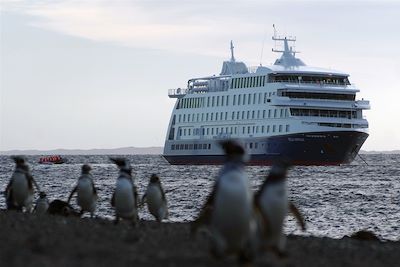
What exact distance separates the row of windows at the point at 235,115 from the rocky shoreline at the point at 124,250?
294 ft

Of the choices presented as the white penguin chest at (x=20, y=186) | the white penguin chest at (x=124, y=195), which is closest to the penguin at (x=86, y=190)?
the white penguin chest at (x=20, y=186)

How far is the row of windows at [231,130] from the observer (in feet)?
348

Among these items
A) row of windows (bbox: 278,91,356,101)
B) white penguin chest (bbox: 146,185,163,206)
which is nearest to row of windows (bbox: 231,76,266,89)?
row of windows (bbox: 278,91,356,101)

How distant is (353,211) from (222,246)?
1298 inches

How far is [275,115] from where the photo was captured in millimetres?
107875

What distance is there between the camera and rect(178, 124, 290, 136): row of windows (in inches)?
4178

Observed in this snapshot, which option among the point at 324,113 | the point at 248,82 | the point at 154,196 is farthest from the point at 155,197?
the point at 248,82

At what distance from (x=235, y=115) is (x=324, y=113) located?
18.8m

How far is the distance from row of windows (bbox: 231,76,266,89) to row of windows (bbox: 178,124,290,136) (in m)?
5.20

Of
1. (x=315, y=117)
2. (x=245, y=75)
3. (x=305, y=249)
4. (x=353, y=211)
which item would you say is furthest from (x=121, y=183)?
(x=245, y=75)

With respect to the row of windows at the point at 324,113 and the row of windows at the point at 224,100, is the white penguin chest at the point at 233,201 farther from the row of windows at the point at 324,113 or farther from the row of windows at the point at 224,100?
the row of windows at the point at 224,100

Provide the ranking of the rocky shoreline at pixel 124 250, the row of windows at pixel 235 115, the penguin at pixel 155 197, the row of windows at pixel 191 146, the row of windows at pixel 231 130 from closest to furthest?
the rocky shoreline at pixel 124 250 → the penguin at pixel 155 197 → the row of windows at pixel 231 130 → the row of windows at pixel 235 115 → the row of windows at pixel 191 146

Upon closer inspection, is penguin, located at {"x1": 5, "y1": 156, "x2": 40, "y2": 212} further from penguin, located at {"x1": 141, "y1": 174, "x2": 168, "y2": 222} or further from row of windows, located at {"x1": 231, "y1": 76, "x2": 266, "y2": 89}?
row of windows, located at {"x1": 231, "y1": 76, "x2": 266, "y2": 89}

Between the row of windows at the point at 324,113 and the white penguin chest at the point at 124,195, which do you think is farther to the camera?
the row of windows at the point at 324,113
